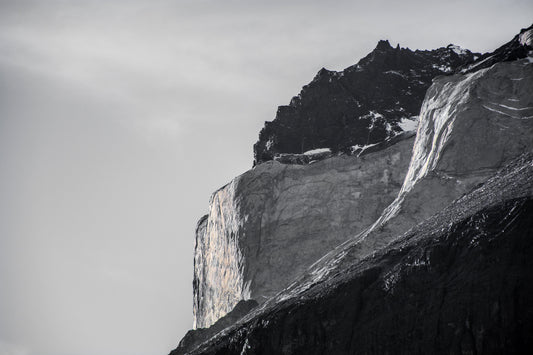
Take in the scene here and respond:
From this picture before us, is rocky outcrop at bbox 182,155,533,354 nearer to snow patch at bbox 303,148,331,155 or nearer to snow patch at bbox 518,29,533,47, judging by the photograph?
snow patch at bbox 518,29,533,47

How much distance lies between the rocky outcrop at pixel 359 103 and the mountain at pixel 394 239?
4.12 ft

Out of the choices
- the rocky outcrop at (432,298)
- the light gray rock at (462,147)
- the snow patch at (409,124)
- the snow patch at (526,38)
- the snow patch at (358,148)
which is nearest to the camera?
the rocky outcrop at (432,298)

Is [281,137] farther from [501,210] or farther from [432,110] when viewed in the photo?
[501,210]

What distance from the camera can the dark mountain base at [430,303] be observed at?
1588 inches

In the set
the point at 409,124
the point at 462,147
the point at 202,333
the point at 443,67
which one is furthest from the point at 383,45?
the point at 202,333

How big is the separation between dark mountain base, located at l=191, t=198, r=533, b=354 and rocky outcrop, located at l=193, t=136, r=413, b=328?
3083 cm

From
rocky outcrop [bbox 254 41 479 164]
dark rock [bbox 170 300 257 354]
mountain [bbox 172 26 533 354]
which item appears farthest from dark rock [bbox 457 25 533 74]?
dark rock [bbox 170 300 257 354]

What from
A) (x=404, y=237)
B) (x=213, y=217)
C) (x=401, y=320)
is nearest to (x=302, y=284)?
(x=404, y=237)

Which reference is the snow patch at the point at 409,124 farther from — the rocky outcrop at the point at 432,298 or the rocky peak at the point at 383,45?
the rocky outcrop at the point at 432,298

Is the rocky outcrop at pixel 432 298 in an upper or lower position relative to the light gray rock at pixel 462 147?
lower

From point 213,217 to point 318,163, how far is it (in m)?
15.1

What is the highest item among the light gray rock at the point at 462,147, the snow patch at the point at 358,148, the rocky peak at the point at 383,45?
the rocky peak at the point at 383,45

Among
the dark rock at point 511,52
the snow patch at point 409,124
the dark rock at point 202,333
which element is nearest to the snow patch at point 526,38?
the dark rock at point 511,52

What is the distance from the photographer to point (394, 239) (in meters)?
60.6
